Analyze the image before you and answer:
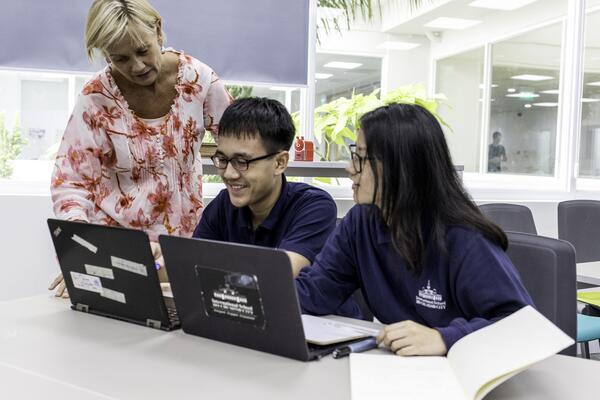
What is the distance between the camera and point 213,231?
5.76 feet

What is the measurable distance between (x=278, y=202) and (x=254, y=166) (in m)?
0.14

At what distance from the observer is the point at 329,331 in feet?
3.88

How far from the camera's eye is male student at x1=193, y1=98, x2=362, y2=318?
5.29 feet

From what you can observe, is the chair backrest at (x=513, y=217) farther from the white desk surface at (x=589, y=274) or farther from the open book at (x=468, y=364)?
the open book at (x=468, y=364)

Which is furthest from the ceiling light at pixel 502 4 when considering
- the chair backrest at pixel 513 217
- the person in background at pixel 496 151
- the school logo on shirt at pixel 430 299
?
the school logo on shirt at pixel 430 299

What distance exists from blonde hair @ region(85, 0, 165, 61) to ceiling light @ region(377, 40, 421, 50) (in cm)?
295

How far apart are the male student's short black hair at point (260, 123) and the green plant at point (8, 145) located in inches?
85.1

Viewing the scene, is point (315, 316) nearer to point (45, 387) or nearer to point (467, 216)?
point (467, 216)

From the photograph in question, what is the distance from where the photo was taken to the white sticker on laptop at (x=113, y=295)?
4.18 ft

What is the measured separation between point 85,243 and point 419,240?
68 centimetres

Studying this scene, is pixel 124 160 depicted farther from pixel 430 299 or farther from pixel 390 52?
pixel 390 52

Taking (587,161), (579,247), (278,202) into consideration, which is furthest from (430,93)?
(278,202)

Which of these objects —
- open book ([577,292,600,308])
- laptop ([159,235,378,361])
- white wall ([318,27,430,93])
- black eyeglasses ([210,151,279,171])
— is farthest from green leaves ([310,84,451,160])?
laptop ([159,235,378,361])

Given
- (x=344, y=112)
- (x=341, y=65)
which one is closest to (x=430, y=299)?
(x=344, y=112)
